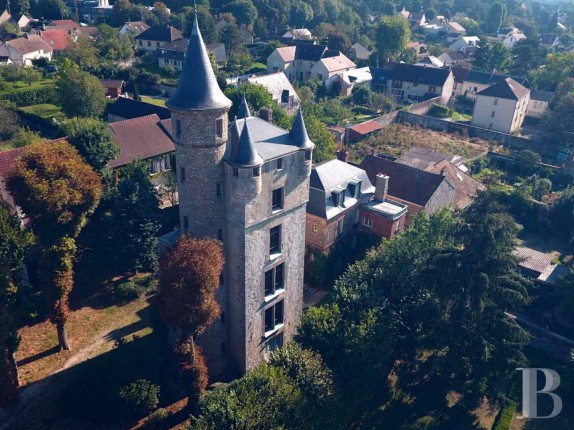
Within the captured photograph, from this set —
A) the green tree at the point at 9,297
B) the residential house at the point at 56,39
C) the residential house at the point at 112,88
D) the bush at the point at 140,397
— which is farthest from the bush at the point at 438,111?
the residential house at the point at 56,39

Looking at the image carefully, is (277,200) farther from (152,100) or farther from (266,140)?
(152,100)

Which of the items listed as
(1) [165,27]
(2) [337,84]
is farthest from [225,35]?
(2) [337,84]

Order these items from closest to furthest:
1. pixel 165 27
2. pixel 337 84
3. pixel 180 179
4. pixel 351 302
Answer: pixel 180 179 < pixel 351 302 < pixel 337 84 < pixel 165 27

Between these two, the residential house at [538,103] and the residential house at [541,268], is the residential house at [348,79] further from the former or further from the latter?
the residential house at [541,268]

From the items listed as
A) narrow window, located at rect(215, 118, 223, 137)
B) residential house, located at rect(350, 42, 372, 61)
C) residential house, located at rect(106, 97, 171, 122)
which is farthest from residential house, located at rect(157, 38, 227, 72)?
narrow window, located at rect(215, 118, 223, 137)

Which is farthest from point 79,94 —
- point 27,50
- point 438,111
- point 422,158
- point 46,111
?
point 438,111

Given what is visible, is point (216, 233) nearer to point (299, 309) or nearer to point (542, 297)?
point (299, 309)
